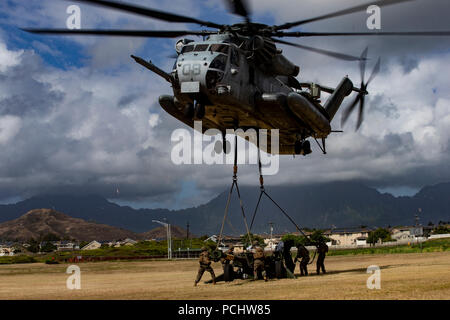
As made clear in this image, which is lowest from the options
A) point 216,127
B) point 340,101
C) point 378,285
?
point 378,285

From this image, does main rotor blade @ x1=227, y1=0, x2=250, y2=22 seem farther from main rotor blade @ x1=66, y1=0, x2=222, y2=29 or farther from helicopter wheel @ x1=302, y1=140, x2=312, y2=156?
helicopter wheel @ x1=302, y1=140, x2=312, y2=156

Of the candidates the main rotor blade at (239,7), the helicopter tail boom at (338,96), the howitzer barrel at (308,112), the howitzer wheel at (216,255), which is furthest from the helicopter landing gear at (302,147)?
the main rotor blade at (239,7)

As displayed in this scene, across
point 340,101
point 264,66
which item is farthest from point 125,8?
point 340,101

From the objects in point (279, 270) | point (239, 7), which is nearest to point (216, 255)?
point (279, 270)

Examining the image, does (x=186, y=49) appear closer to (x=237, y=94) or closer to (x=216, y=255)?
(x=237, y=94)

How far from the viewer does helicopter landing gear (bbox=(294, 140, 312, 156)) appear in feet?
87.0

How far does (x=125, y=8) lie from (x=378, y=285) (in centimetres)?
1137

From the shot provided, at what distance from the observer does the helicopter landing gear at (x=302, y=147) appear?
87.0 feet

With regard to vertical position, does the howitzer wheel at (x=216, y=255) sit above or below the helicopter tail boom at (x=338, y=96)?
below

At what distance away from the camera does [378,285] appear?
16.3m

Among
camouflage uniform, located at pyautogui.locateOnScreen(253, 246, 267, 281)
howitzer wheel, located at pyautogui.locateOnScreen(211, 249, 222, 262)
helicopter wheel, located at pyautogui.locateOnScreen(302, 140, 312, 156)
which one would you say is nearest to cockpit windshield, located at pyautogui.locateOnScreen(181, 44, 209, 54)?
howitzer wheel, located at pyautogui.locateOnScreen(211, 249, 222, 262)

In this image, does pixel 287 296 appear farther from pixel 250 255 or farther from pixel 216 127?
pixel 216 127

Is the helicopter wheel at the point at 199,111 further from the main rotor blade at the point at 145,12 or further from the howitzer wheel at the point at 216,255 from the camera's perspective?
the howitzer wheel at the point at 216,255
